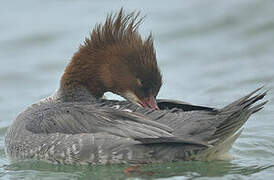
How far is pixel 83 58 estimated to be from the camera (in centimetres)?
809

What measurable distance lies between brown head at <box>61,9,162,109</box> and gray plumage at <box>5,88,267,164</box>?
1.22 ft

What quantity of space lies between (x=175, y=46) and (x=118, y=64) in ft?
18.9

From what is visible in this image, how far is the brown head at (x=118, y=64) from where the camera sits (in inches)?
302

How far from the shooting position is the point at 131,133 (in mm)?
6996

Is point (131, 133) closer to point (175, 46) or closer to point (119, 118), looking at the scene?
point (119, 118)

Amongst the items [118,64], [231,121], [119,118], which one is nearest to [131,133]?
[119,118]

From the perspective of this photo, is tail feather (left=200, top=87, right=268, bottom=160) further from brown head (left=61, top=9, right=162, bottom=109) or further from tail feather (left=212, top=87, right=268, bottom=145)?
brown head (left=61, top=9, right=162, bottom=109)

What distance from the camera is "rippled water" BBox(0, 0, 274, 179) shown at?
11.5 meters

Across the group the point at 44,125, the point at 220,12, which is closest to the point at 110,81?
the point at 44,125

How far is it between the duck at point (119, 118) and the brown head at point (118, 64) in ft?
0.03

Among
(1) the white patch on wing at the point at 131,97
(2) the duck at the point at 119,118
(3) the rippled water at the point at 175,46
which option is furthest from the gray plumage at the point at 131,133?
(3) the rippled water at the point at 175,46

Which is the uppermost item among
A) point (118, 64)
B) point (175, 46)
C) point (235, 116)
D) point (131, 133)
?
point (175, 46)

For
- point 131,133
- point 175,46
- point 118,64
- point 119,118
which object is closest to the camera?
point 131,133

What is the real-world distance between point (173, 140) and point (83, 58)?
5.85 feet
